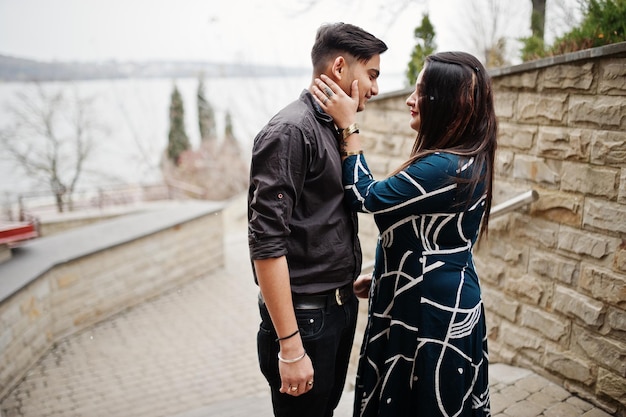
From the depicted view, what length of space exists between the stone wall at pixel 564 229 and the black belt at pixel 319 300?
1.65 metres

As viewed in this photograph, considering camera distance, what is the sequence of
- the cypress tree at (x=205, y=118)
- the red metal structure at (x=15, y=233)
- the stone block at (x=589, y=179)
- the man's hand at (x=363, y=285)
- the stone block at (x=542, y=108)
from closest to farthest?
the man's hand at (x=363, y=285) → the stone block at (x=589, y=179) → the stone block at (x=542, y=108) → the red metal structure at (x=15, y=233) → the cypress tree at (x=205, y=118)

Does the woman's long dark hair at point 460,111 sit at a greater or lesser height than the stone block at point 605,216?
greater

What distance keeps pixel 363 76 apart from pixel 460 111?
1.21 ft

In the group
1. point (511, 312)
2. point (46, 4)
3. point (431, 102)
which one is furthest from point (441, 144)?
point (46, 4)

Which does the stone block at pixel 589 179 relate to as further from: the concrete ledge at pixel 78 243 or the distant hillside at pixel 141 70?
the distant hillside at pixel 141 70

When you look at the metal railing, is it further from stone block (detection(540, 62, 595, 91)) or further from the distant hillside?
the distant hillside

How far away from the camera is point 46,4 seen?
20844 mm

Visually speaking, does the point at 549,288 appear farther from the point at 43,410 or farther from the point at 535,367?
the point at 43,410

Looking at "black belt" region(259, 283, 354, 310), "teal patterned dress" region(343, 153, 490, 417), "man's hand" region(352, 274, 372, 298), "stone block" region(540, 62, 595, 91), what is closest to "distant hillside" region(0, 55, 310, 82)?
"stone block" region(540, 62, 595, 91)

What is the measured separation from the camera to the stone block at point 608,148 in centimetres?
247

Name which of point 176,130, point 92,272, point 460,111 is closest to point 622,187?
point 460,111

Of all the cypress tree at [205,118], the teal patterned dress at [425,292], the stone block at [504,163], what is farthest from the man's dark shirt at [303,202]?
the cypress tree at [205,118]

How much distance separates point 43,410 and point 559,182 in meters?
4.96

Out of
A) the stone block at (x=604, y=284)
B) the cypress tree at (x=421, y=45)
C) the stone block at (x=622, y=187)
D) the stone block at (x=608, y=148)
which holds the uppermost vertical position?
the cypress tree at (x=421, y=45)
